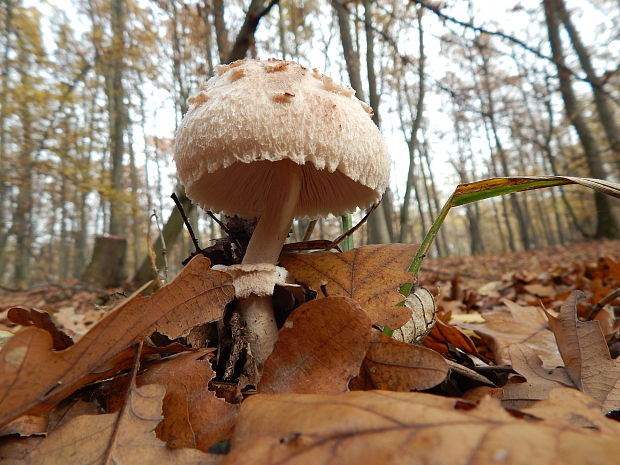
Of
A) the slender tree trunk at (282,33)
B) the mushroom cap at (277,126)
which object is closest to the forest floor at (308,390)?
the mushroom cap at (277,126)

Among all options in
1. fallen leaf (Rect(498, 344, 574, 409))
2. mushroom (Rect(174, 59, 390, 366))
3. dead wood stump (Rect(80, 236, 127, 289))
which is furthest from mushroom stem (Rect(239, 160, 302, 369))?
dead wood stump (Rect(80, 236, 127, 289))

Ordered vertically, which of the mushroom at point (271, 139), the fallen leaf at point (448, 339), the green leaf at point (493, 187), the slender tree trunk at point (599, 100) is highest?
the slender tree trunk at point (599, 100)

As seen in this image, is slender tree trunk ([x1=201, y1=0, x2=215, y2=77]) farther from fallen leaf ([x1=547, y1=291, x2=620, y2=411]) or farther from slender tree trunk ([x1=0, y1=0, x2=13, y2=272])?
slender tree trunk ([x1=0, y1=0, x2=13, y2=272])

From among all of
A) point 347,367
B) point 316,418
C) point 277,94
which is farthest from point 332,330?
point 277,94

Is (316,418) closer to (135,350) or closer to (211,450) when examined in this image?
(211,450)

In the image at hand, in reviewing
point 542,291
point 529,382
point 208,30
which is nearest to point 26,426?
point 529,382

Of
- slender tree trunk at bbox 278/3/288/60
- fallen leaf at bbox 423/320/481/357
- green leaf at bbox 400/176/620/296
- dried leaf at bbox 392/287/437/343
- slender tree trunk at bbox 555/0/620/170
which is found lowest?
fallen leaf at bbox 423/320/481/357

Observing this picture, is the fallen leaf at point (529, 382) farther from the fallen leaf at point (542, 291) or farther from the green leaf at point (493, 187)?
the fallen leaf at point (542, 291)
